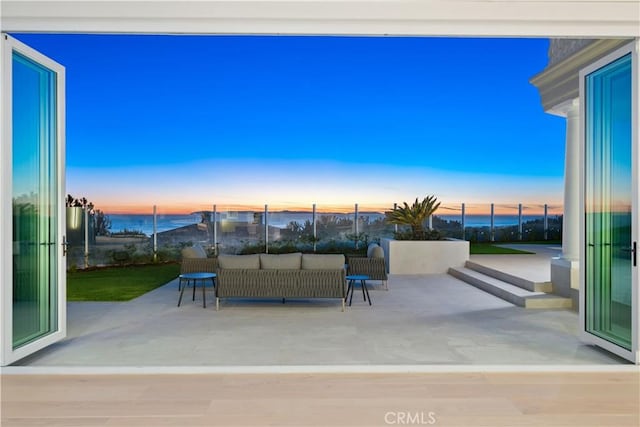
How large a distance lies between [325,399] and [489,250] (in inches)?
461

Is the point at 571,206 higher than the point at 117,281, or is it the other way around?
the point at 571,206

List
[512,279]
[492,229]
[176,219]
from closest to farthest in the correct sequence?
[512,279], [176,219], [492,229]

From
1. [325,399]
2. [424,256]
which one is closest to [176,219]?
[424,256]

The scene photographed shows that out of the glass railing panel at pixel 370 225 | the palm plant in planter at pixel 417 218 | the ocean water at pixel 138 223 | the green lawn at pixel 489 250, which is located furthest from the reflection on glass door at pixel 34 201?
the green lawn at pixel 489 250

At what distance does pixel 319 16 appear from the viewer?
13.5 feet

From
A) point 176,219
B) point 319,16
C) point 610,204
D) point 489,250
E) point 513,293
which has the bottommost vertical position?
point 513,293

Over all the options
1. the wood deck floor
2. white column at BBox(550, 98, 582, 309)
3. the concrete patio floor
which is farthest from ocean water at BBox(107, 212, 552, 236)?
the wood deck floor

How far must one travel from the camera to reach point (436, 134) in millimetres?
13773

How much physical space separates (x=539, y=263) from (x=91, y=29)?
9392mm

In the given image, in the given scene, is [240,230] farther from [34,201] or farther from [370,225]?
[34,201]

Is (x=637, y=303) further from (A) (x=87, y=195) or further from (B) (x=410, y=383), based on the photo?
(A) (x=87, y=195)

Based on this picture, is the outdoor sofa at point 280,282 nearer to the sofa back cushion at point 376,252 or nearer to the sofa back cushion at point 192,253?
the sofa back cushion at point 376,252

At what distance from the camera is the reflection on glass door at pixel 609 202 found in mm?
4414

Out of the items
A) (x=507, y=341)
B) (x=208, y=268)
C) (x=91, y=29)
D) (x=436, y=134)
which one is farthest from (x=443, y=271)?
(x=91, y=29)
